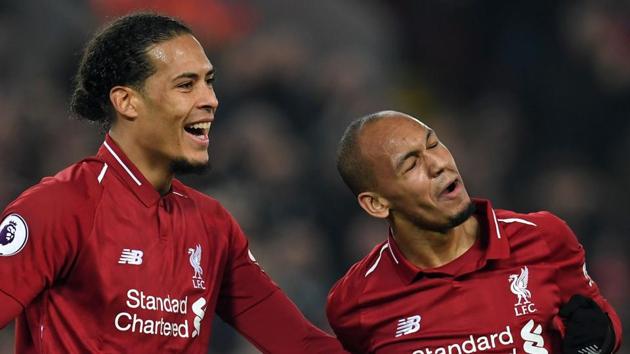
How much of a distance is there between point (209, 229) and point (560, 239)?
1.04 m

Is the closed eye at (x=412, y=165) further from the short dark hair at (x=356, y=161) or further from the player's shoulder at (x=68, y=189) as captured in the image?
the player's shoulder at (x=68, y=189)

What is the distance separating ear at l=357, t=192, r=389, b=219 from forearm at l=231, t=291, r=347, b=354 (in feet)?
1.33

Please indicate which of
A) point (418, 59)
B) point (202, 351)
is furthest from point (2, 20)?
point (202, 351)

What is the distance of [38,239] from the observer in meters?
3.13

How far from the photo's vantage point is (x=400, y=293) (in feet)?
12.0

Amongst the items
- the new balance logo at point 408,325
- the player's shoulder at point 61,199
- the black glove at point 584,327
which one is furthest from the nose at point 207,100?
the black glove at point 584,327

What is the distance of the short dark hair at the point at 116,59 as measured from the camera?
3.44 metres

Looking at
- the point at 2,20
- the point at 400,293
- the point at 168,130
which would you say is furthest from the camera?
the point at 2,20

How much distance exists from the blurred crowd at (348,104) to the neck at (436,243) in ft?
8.17

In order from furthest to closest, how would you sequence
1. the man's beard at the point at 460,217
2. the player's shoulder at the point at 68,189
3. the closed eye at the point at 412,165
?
the closed eye at the point at 412,165 < the man's beard at the point at 460,217 < the player's shoulder at the point at 68,189

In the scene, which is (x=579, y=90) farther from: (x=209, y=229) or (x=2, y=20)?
(x=209, y=229)

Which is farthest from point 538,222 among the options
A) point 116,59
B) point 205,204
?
point 116,59

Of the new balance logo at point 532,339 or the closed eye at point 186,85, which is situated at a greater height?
the closed eye at point 186,85

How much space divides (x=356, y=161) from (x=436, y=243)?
363mm
